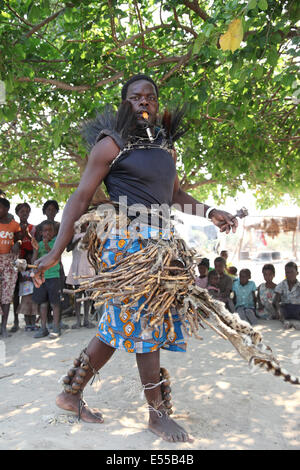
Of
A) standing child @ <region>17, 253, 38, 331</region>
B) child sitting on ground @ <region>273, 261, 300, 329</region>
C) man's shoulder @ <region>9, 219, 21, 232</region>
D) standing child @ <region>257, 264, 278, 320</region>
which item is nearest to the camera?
man's shoulder @ <region>9, 219, 21, 232</region>

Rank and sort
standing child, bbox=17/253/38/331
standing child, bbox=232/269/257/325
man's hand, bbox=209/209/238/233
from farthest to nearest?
standing child, bbox=232/269/257/325
standing child, bbox=17/253/38/331
man's hand, bbox=209/209/238/233

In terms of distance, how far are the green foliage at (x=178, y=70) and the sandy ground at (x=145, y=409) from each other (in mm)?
2269

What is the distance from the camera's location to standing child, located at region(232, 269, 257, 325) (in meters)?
6.47

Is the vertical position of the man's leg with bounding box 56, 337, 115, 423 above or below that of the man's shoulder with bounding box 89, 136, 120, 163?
below

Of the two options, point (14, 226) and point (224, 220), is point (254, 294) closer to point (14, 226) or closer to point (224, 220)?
point (14, 226)

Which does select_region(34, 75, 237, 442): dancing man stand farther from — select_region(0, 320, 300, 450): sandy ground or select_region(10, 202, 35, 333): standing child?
select_region(10, 202, 35, 333): standing child

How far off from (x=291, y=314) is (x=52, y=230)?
3.62m

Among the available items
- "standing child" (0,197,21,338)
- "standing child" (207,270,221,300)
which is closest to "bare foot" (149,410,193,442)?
"standing child" (0,197,21,338)

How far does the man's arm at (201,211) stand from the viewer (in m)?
2.65

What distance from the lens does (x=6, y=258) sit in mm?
5586

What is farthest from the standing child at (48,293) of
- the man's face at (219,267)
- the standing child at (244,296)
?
the standing child at (244,296)

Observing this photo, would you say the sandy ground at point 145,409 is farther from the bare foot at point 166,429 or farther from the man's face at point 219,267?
the man's face at point 219,267
